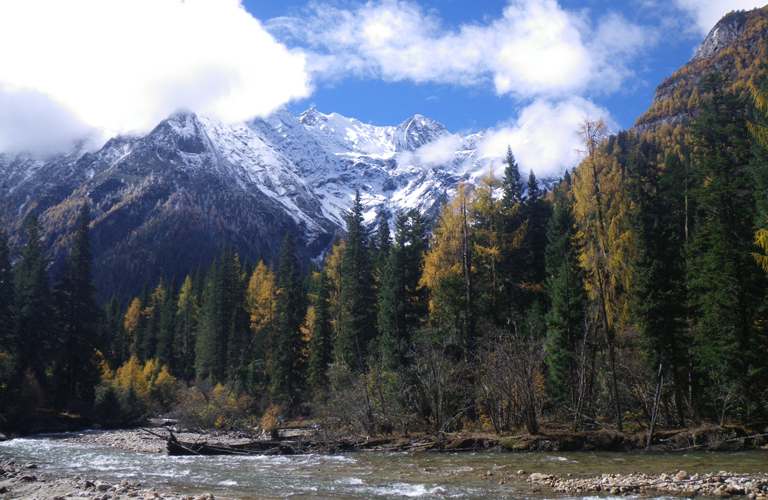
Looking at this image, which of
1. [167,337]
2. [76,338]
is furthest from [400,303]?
[167,337]

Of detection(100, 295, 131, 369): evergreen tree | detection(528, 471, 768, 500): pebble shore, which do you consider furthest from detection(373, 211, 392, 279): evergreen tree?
detection(100, 295, 131, 369): evergreen tree

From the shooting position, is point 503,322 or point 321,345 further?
point 321,345

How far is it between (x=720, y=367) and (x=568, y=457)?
334 inches

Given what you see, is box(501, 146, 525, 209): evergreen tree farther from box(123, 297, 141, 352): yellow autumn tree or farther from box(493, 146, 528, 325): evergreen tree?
box(123, 297, 141, 352): yellow autumn tree

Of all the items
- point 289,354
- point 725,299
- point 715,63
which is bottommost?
point 289,354

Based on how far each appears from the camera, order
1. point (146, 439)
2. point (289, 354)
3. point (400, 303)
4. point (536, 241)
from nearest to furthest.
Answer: point (146, 439) → point (400, 303) → point (536, 241) → point (289, 354)

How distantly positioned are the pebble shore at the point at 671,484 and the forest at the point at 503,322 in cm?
557

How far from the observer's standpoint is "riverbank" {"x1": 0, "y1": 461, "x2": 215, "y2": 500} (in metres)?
12.9

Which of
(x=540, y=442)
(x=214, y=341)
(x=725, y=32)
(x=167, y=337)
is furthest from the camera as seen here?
(x=725, y=32)

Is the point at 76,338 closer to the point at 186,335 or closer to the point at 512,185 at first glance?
the point at 186,335

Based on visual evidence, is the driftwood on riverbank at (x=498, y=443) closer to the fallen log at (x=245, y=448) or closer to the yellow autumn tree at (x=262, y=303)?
the fallen log at (x=245, y=448)

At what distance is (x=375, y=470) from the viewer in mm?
16719

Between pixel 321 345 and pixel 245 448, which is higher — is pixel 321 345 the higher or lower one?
the higher one

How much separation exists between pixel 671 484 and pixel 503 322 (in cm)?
1692
